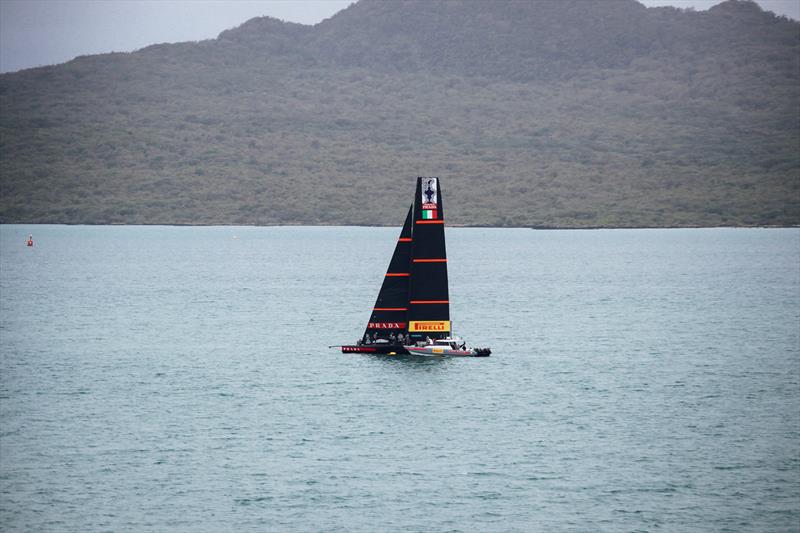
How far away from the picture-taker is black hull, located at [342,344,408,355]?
2736 inches

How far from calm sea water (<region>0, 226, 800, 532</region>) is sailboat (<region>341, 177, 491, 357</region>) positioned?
169 cm

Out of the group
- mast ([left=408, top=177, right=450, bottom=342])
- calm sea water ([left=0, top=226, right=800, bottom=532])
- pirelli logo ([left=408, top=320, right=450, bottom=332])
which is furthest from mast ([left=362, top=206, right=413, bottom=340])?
calm sea water ([left=0, top=226, right=800, bottom=532])

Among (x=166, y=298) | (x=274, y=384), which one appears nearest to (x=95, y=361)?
(x=274, y=384)

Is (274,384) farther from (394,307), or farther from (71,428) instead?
(71,428)

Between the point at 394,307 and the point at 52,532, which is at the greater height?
the point at 394,307

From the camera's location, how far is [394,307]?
68.7 meters

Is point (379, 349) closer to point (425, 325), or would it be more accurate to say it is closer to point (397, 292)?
point (425, 325)

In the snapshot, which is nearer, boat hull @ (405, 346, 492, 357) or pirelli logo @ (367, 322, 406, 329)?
boat hull @ (405, 346, 492, 357)

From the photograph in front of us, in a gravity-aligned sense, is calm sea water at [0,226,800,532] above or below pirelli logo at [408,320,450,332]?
below

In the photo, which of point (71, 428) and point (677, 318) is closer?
point (71, 428)

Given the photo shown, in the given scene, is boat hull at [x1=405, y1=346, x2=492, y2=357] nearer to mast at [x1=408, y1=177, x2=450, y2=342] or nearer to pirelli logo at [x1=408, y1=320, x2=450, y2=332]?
pirelli logo at [x1=408, y1=320, x2=450, y2=332]

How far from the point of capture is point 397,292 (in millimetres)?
68375

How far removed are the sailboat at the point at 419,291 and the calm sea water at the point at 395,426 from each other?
1.69m

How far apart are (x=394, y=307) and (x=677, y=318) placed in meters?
49.8
